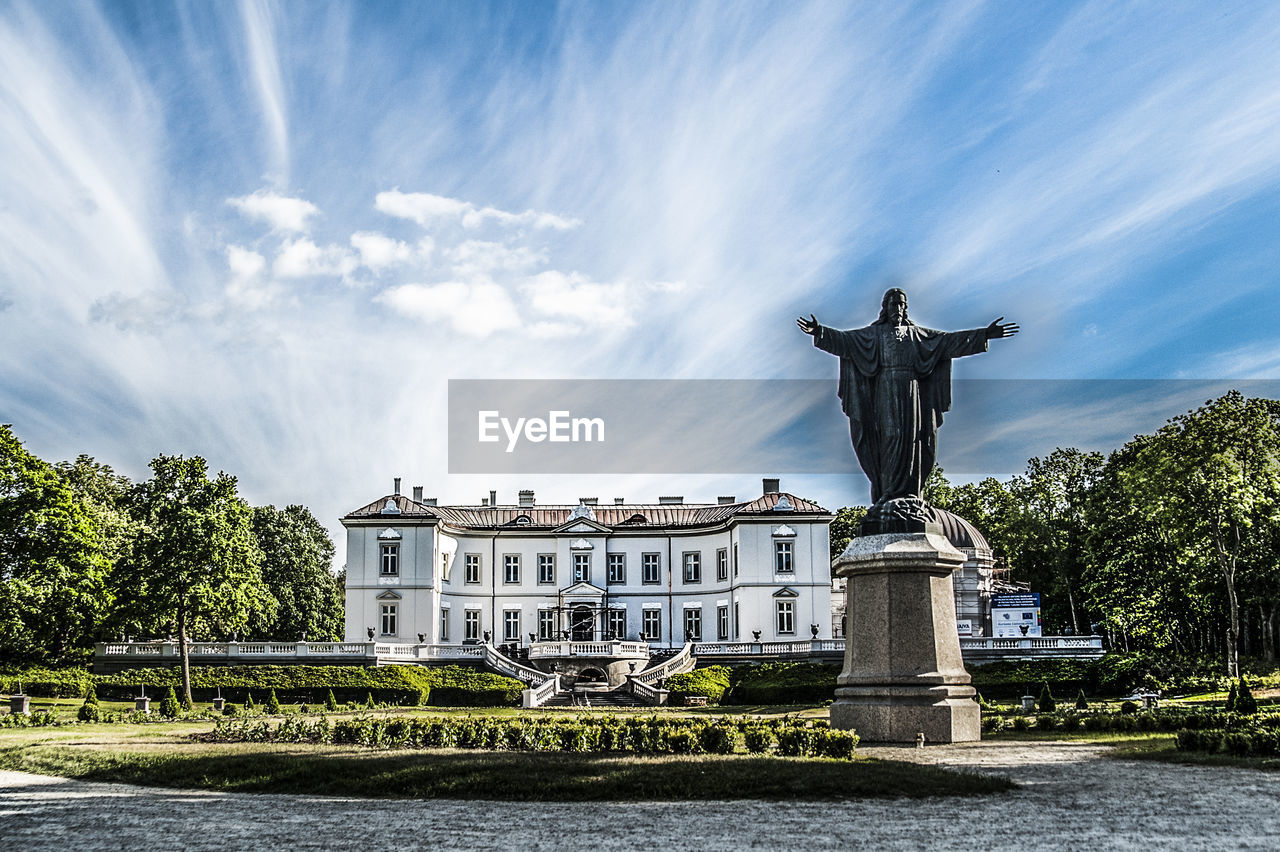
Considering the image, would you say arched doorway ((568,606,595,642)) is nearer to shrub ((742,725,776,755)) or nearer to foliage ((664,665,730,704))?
foliage ((664,665,730,704))

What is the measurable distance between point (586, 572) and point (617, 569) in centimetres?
161

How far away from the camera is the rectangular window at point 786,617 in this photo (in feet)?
173

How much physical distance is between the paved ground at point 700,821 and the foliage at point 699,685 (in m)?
25.1

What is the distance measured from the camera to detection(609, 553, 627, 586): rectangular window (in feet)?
186

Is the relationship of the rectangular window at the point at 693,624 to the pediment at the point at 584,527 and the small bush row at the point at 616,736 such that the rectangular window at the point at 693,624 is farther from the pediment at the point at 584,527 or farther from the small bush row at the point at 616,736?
the small bush row at the point at 616,736

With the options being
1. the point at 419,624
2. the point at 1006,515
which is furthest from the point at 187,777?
the point at 1006,515

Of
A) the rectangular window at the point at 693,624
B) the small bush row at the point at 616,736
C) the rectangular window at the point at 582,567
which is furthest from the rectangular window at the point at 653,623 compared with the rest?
the small bush row at the point at 616,736

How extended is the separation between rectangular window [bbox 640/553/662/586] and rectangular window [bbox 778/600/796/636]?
23.0ft

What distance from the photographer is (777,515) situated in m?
53.1

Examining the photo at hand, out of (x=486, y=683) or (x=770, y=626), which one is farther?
(x=770, y=626)

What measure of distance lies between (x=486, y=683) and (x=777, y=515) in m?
19.8

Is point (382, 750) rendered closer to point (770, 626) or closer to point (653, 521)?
point (770, 626)

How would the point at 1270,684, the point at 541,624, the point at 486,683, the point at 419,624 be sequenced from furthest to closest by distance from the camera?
1. the point at 541,624
2. the point at 419,624
3. the point at 486,683
4. the point at 1270,684

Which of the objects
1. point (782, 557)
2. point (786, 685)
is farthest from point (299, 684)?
point (782, 557)
